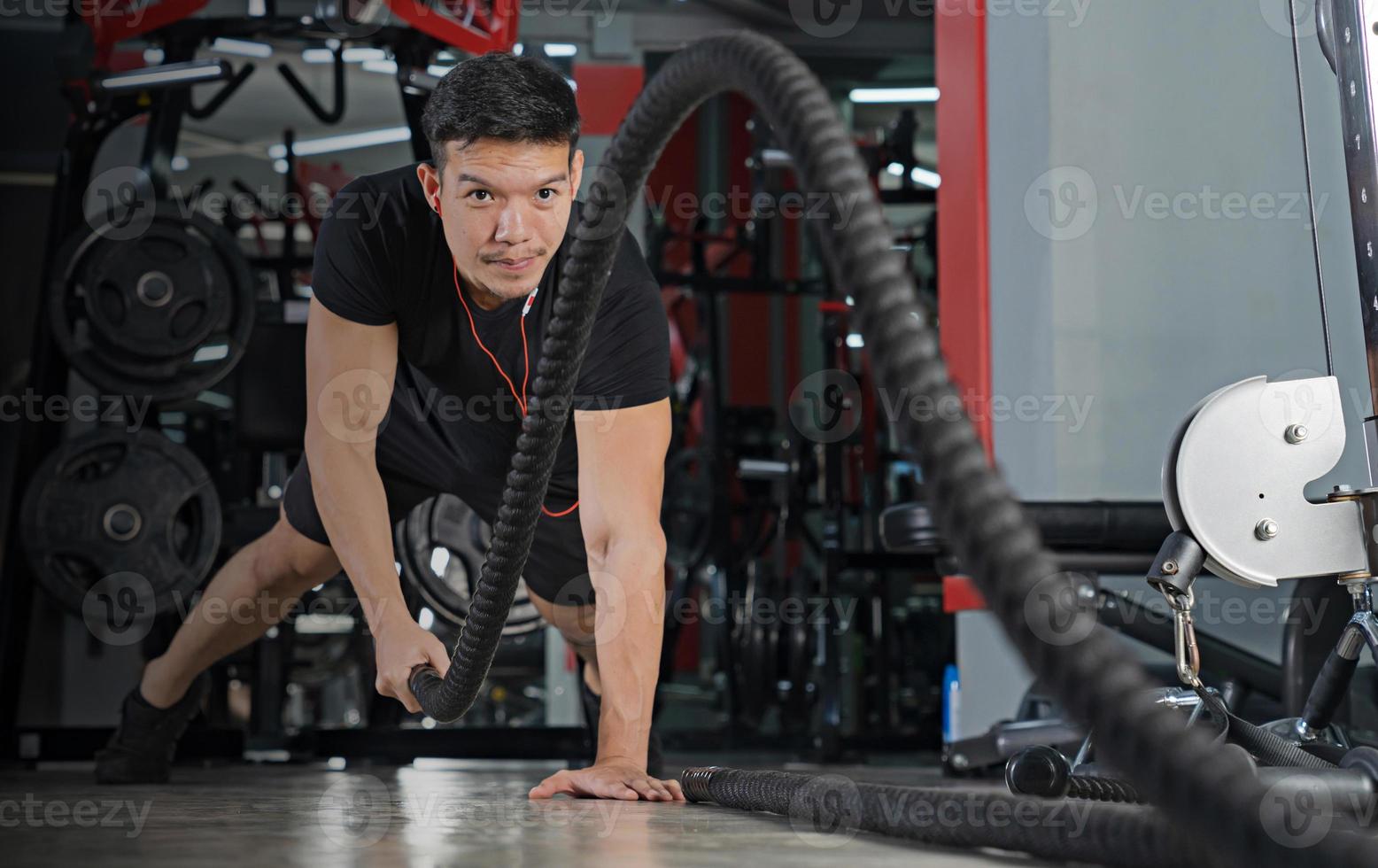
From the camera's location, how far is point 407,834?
1.22m

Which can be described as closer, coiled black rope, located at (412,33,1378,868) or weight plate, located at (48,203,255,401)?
coiled black rope, located at (412,33,1378,868)

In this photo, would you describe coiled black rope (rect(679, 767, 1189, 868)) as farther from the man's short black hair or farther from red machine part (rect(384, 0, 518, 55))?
red machine part (rect(384, 0, 518, 55))

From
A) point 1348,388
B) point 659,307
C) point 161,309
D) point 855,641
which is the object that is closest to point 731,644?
point 855,641

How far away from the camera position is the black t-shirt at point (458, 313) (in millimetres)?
2072

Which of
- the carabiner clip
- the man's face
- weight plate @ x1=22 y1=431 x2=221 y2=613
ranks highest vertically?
the man's face

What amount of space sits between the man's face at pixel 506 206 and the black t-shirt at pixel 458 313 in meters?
0.13

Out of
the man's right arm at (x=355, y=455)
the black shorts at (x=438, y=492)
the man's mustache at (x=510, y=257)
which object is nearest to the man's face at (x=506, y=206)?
the man's mustache at (x=510, y=257)

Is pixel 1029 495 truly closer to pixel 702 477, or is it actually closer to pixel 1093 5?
pixel 1093 5

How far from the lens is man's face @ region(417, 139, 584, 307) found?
1.89 meters

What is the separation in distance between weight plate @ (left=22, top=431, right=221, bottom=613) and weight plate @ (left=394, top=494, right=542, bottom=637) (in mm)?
520

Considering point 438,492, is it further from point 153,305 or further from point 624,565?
point 153,305

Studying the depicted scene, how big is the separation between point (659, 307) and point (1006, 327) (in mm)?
1272

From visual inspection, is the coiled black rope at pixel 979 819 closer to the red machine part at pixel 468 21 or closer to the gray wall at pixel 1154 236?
the gray wall at pixel 1154 236

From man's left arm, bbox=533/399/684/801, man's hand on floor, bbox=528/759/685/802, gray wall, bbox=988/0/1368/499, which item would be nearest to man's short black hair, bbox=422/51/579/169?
man's left arm, bbox=533/399/684/801
